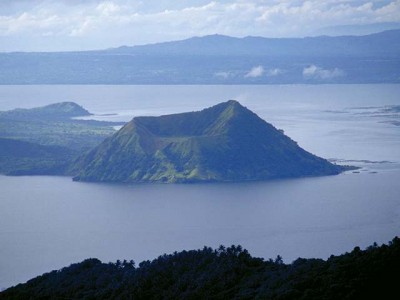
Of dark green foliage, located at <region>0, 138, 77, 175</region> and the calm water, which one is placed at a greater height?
dark green foliage, located at <region>0, 138, 77, 175</region>

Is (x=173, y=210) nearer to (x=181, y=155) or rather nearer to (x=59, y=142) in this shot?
(x=181, y=155)

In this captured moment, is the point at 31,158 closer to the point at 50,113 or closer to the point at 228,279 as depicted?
the point at 50,113

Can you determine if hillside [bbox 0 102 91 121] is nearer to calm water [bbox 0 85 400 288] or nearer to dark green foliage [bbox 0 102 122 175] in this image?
dark green foliage [bbox 0 102 122 175]

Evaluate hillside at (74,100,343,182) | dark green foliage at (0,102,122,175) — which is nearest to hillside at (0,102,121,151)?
dark green foliage at (0,102,122,175)

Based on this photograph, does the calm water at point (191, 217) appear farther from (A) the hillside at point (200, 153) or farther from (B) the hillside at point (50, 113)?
(B) the hillside at point (50, 113)

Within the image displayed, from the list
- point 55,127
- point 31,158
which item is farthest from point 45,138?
point 31,158
